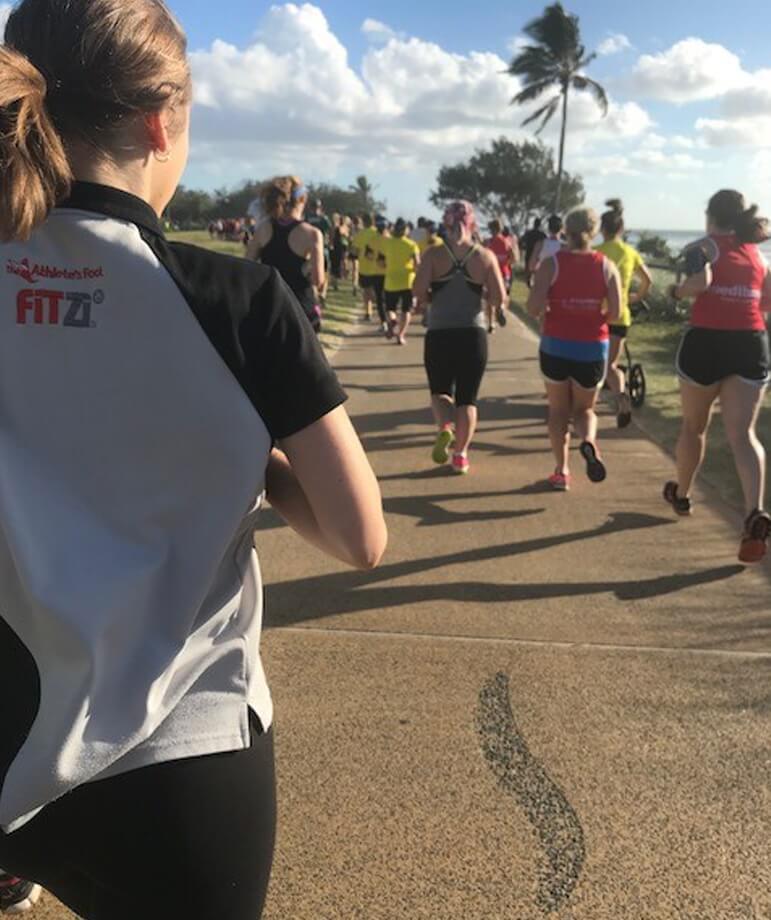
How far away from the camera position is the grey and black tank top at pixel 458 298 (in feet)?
19.5

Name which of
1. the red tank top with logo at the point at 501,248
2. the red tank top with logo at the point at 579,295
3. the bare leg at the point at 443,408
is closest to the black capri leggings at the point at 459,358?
the bare leg at the point at 443,408

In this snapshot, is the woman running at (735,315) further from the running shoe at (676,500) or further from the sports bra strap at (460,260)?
the sports bra strap at (460,260)

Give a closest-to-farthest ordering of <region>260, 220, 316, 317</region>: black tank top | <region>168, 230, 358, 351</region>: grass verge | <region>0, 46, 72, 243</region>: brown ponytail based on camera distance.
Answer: <region>0, 46, 72, 243</region>: brown ponytail
<region>260, 220, 316, 317</region>: black tank top
<region>168, 230, 358, 351</region>: grass verge

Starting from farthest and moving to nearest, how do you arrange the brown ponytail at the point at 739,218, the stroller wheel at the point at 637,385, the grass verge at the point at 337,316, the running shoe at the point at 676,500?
the grass verge at the point at 337,316 → the stroller wheel at the point at 637,385 → the running shoe at the point at 676,500 → the brown ponytail at the point at 739,218

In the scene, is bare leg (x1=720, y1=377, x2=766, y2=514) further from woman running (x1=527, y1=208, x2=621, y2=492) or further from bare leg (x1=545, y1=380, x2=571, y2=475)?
bare leg (x1=545, y1=380, x2=571, y2=475)

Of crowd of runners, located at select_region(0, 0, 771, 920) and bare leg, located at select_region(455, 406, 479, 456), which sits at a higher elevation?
crowd of runners, located at select_region(0, 0, 771, 920)

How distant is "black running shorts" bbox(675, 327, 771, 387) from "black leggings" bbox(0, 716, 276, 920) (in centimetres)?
413

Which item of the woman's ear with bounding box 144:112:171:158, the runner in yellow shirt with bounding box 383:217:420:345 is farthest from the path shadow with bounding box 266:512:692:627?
the runner in yellow shirt with bounding box 383:217:420:345

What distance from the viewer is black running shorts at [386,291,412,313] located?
12.5 meters

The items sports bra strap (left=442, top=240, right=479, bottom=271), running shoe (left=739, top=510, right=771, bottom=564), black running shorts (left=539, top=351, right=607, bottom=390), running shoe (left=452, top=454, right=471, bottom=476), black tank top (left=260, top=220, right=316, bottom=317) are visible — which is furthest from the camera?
black tank top (left=260, top=220, right=316, bottom=317)

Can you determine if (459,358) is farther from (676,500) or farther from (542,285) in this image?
(676,500)

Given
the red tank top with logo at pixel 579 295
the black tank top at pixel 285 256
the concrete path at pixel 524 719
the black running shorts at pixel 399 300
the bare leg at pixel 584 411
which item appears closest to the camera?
the concrete path at pixel 524 719

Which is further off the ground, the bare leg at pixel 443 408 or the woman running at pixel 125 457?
the woman running at pixel 125 457

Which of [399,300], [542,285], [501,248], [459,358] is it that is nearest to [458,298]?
[459,358]
